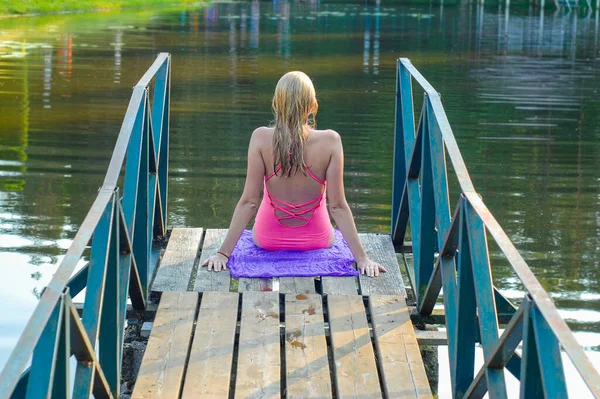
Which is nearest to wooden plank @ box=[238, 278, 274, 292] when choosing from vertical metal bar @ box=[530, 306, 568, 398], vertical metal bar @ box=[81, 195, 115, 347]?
vertical metal bar @ box=[81, 195, 115, 347]

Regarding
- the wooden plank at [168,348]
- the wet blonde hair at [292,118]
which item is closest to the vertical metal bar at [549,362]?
the wooden plank at [168,348]

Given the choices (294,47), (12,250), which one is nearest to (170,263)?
(12,250)

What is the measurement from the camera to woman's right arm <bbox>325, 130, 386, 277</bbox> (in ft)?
16.7

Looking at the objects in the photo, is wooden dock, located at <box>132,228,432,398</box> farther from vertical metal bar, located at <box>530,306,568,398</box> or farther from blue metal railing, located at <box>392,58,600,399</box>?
vertical metal bar, located at <box>530,306,568,398</box>

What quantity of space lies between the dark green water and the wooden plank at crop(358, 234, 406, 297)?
109 centimetres

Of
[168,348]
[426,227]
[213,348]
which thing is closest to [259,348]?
[213,348]

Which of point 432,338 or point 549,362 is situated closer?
point 549,362

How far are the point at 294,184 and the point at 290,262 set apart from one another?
413 millimetres

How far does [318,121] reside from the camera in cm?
1331

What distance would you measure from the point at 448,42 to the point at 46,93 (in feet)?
44.9

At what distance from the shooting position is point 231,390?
4.38 m

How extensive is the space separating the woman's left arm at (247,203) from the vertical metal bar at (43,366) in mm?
2328

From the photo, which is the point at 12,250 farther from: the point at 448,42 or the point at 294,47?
the point at 448,42

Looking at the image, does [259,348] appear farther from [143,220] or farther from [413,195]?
[413,195]
